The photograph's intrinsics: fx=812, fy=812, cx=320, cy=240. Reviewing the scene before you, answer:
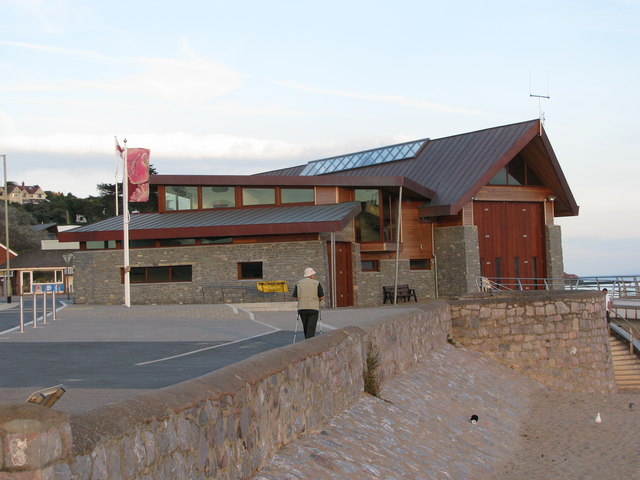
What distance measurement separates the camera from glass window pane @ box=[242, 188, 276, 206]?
1364 inches

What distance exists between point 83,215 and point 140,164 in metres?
82.0

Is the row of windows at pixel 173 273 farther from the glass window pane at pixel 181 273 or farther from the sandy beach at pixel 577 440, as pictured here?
the sandy beach at pixel 577 440

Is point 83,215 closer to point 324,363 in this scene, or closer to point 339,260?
point 339,260

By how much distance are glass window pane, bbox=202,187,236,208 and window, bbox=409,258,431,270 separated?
8.85 meters

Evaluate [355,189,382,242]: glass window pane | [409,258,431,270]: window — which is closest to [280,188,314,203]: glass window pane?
[355,189,382,242]: glass window pane

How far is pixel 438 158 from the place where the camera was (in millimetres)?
39750

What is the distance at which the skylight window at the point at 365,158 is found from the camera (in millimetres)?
42312

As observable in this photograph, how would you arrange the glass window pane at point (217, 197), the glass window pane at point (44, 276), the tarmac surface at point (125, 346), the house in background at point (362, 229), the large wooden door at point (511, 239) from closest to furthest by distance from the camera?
the tarmac surface at point (125, 346), the house in background at point (362, 229), the glass window pane at point (217, 197), the large wooden door at point (511, 239), the glass window pane at point (44, 276)

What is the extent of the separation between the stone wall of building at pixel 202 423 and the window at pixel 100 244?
22.6 m

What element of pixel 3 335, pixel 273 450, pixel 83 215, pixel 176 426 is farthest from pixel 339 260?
pixel 83 215

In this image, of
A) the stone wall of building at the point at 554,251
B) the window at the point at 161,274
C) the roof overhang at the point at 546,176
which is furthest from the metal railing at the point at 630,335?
the window at the point at 161,274

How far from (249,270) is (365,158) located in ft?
51.5

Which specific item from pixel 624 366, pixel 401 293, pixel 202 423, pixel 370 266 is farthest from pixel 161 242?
pixel 202 423

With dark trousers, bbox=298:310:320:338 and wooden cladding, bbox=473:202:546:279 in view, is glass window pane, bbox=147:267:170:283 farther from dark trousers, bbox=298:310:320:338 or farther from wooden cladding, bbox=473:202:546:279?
dark trousers, bbox=298:310:320:338
